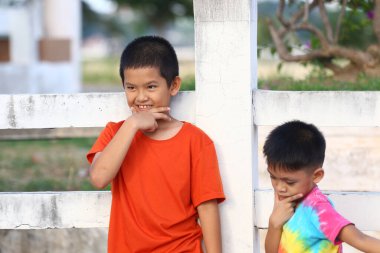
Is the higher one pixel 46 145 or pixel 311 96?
pixel 311 96

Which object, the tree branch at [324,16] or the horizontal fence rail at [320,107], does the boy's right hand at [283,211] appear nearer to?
the horizontal fence rail at [320,107]

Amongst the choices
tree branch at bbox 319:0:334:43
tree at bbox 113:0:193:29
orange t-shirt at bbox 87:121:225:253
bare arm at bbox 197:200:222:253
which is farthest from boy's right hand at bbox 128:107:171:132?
tree at bbox 113:0:193:29

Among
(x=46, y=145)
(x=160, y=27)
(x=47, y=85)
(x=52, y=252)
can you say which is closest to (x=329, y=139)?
(x=52, y=252)

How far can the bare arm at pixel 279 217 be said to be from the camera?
11.2 feet

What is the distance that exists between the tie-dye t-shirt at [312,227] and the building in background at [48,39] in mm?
10107

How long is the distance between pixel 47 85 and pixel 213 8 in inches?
386

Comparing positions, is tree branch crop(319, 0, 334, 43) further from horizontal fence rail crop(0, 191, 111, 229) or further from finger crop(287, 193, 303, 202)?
finger crop(287, 193, 303, 202)

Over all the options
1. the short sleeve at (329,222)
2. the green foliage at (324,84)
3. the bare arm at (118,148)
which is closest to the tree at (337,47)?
the green foliage at (324,84)

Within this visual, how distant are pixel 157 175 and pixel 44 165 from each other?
407 cm

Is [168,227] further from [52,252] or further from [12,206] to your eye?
[52,252]

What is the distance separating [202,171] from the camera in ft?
12.0

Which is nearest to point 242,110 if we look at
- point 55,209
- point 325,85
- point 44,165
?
point 55,209

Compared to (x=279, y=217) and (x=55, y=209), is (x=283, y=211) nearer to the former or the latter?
(x=279, y=217)

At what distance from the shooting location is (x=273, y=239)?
3.47 meters
